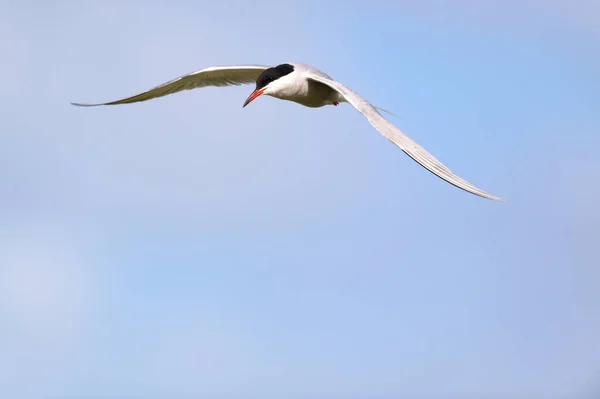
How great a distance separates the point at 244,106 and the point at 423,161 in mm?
3158

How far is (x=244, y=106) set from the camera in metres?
10.3

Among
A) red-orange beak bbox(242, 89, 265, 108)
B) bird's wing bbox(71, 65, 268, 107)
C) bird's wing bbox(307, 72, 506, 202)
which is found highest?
bird's wing bbox(71, 65, 268, 107)

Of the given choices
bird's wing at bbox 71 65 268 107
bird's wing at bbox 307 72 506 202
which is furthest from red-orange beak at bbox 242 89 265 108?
bird's wing at bbox 307 72 506 202

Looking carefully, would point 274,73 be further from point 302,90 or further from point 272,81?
point 302,90

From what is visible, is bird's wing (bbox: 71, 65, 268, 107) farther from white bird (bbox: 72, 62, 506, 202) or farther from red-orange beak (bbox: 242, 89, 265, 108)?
red-orange beak (bbox: 242, 89, 265, 108)

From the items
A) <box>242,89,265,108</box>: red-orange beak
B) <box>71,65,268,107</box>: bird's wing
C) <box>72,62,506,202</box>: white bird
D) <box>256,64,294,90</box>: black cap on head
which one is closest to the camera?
<box>72,62,506,202</box>: white bird

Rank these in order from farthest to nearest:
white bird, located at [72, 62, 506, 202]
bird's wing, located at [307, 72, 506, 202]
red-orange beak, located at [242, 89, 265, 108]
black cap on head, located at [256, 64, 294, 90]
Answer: black cap on head, located at [256, 64, 294, 90] → red-orange beak, located at [242, 89, 265, 108] → white bird, located at [72, 62, 506, 202] → bird's wing, located at [307, 72, 506, 202]

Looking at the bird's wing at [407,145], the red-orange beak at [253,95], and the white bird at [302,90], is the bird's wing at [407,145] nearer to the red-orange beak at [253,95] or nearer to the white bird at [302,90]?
the white bird at [302,90]

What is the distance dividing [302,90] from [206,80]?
7.45 feet

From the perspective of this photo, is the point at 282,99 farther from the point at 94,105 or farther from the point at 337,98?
the point at 94,105

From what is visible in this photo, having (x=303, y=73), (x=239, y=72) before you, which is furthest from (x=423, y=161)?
(x=239, y=72)

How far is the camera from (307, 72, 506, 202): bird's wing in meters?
7.51

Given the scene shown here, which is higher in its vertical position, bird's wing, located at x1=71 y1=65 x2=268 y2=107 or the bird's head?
bird's wing, located at x1=71 y1=65 x2=268 y2=107

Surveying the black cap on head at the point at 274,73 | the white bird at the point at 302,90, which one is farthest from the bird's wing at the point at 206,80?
the black cap on head at the point at 274,73
